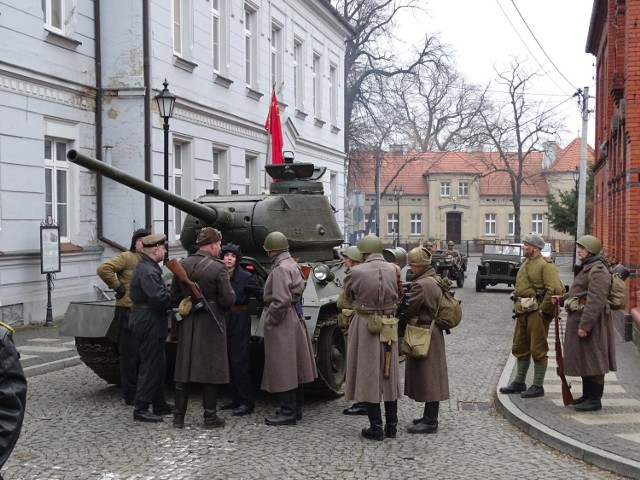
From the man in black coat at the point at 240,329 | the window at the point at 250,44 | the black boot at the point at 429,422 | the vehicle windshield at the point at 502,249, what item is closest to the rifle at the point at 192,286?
the man in black coat at the point at 240,329

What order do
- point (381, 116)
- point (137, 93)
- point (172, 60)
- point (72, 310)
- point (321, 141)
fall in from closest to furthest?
point (72, 310)
point (137, 93)
point (172, 60)
point (321, 141)
point (381, 116)

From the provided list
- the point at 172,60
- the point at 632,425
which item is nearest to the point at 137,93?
the point at 172,60

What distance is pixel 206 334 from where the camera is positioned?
7758 mm

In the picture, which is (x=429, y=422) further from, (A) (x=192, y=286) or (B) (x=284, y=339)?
(A) (x=192, y=286)

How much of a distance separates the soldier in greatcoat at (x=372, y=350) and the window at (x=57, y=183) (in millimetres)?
Answer: 9105

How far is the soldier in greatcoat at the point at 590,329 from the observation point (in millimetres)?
7957

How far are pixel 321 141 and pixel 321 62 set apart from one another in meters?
2.70

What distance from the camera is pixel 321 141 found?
2900cm

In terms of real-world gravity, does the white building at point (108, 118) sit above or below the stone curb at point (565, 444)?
above

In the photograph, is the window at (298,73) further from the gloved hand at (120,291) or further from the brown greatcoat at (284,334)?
the brown greatcoat at (284,334)

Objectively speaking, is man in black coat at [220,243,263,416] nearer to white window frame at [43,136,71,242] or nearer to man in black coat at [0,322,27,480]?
man in black coat at [0,322,27,480]

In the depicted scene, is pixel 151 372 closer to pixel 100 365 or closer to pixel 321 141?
pixel 100 365

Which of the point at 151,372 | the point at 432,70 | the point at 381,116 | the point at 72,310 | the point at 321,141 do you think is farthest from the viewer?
the point at 432,70

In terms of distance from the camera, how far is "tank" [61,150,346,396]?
8.82 meters
